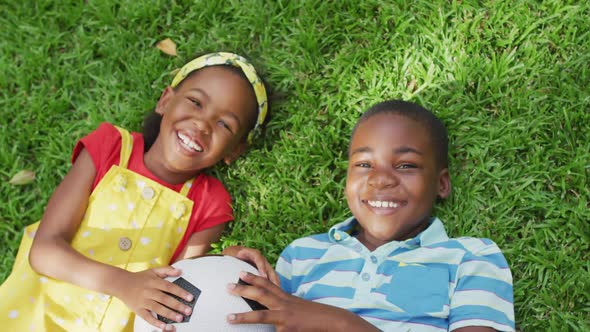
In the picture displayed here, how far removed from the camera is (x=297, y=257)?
3.23m

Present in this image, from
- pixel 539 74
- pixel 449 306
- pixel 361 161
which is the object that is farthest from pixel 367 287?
pixel 539 74

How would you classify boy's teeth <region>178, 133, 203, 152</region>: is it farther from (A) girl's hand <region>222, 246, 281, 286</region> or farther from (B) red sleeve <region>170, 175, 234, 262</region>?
(A) girl's hand <region>222, 246, 281, 286</region>

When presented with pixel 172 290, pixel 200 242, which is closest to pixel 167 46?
pixel 200 242

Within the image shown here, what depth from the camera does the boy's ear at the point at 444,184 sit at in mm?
3220

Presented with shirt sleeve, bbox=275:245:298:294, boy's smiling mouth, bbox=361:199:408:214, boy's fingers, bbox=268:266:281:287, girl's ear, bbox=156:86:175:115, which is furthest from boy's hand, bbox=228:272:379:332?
girl's ear, bbox=156:86:175:115

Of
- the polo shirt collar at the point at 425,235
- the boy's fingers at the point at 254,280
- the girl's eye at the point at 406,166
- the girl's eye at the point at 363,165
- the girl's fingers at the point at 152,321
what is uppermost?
the girl's eye at the point at 406,166

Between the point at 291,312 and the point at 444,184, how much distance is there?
1001 millimetres

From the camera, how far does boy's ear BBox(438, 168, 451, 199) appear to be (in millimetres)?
3220

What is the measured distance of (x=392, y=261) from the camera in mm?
2977

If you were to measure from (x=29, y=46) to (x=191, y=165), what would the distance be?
1362 mm

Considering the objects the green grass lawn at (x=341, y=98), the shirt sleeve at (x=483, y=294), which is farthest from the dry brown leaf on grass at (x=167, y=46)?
the shirt sleeve at (x=483, y=294)

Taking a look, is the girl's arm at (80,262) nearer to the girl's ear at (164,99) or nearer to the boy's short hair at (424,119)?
the girl's ear at (164,99)

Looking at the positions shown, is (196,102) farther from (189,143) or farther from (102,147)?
(102,147)

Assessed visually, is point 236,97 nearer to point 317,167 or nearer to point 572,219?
point 317,167
